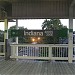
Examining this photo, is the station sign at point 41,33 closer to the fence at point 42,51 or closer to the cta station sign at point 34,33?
the cta station sign at point 34,33

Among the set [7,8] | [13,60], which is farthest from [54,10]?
[13,60]

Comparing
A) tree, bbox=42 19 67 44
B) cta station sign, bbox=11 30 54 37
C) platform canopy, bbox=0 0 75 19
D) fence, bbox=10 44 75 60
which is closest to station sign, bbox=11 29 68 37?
cta station sign, bbox=11 30 54 37

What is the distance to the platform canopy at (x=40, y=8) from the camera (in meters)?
10.8

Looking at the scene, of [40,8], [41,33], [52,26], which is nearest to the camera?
[40,8]

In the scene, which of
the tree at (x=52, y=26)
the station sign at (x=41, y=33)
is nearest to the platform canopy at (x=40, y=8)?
the tree at (x=52, y=26)

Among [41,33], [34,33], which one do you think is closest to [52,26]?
[41,33]

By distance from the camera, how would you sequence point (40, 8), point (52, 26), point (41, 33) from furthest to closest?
point (52, 26), point (41, 33), point (40, 8)

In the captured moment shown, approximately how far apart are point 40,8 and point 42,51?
227 centimetres

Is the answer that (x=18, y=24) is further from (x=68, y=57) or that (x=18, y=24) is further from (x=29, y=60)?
(x=68, y=57)

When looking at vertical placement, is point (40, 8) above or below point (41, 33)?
above

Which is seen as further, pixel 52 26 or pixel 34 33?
pixel 52 26

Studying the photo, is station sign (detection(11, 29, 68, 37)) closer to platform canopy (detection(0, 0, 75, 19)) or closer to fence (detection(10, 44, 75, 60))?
fence (detection(10, 44, 75, 60))

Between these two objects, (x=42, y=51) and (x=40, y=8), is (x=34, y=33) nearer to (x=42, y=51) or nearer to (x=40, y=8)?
(x=42, y=51)

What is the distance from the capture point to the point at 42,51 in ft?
37.1
